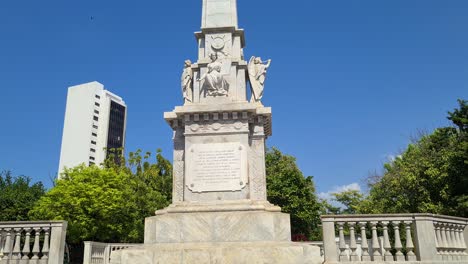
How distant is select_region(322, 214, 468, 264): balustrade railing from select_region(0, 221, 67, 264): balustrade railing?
259 inches

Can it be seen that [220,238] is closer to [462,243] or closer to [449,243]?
[449,243]

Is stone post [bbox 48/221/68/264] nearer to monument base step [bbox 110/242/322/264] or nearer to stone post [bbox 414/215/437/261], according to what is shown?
monument base step [bbox 110/242/322/264]

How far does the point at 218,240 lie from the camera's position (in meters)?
10.3

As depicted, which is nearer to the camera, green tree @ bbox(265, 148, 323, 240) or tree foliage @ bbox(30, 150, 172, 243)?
tree foliage @ bbox(30, 150, 172, 243)

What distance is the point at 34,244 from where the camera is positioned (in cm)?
1023

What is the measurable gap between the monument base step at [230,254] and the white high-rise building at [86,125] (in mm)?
82566

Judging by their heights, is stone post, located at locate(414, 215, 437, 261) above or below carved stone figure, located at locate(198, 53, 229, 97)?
below

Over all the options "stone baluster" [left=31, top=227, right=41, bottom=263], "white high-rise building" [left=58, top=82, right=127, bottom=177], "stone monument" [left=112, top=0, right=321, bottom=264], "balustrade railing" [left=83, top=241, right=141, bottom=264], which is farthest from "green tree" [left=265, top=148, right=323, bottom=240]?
"white high-rise building" [left=58, top=82, right=127, bottom=177]

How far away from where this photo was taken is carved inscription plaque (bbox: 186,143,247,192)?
36.9 feet

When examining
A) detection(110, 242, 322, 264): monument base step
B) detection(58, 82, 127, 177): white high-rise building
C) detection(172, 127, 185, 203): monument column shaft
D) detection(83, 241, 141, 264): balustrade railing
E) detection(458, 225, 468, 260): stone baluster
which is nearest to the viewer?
detection(110, 242, 322, 264): monument base step

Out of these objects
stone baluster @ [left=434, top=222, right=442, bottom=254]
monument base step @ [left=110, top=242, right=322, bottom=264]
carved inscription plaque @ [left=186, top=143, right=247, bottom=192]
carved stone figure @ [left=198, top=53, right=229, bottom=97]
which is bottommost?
monument base step @ [left=110, top=242, right=322, bottom=264]

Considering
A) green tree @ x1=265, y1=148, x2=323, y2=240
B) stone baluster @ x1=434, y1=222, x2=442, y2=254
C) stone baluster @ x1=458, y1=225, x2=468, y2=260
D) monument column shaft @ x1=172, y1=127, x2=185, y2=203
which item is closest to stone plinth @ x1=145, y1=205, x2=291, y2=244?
monument column shaft @ x1=172, y1=127, x2=185, y2=203

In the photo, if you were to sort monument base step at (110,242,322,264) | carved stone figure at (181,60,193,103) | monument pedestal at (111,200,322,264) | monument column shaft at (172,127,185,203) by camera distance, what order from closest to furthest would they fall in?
monument base step at (110,242,322,264)
monument pedestal at (111,200,322,264)
monument column shaft at (172,127,185,203)
carved stone figure at (181,60,193,103)

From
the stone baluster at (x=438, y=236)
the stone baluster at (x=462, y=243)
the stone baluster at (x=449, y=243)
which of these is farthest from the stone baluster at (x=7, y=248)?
the stone baluster at (x=462, y=243)
